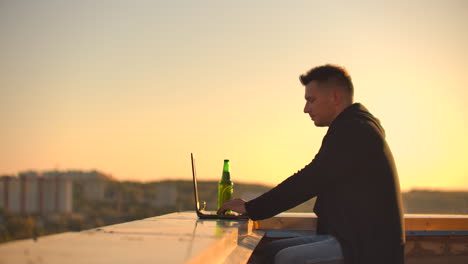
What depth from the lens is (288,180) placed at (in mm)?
2182

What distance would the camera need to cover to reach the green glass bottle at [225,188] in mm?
2861

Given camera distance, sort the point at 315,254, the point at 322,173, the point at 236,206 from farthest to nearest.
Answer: the point at 236,206 → the point at 322,173 → the point at 315,254

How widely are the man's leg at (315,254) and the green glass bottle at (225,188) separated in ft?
2.80

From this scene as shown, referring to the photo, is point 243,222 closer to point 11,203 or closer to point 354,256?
point 354,256

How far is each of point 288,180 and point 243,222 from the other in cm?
39

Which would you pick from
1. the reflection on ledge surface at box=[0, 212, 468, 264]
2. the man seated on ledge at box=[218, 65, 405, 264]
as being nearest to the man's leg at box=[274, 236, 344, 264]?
the man seated on ledge at box=[218, 65, 405, 264]

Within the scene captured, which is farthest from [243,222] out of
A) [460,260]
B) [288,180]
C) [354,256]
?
[460,260]

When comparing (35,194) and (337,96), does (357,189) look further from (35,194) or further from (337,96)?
(35,194)

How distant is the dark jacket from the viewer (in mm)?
1974

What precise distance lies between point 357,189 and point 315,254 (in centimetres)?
29

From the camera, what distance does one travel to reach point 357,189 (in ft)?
6.65

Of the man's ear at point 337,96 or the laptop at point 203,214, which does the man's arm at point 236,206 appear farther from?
the man's ear at point 337,96

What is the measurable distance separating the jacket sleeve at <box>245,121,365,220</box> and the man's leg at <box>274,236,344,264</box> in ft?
0.70

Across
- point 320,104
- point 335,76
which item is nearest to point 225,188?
point 320,104
